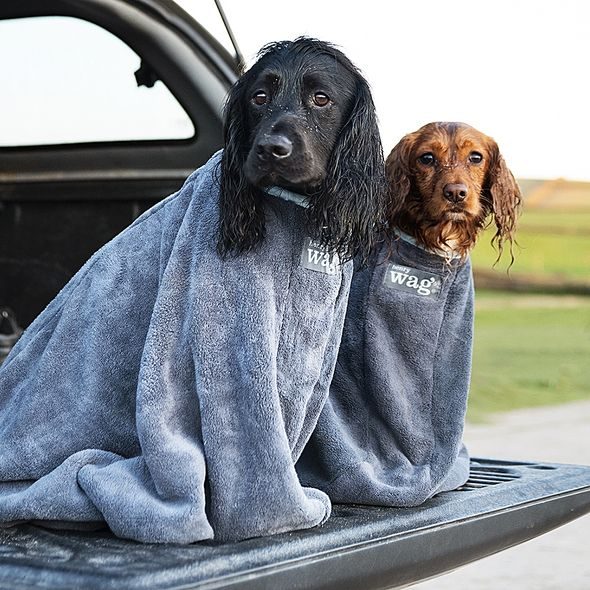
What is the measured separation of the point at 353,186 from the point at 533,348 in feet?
35.0

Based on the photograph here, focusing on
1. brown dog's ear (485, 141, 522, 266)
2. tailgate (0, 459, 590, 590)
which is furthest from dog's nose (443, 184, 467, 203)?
tailgate (0, 459, 590, 590)

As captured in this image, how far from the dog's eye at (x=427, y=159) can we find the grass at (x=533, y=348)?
8240 mm

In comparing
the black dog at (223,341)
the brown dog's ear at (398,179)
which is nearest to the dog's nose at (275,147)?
the black dog at (223,341)

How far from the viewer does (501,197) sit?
8.54 feet

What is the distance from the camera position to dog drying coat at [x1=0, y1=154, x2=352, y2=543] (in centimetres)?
211

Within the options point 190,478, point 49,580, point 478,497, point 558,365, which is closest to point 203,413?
point 190,478

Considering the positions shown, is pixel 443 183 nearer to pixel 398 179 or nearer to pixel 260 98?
pixel 398 179

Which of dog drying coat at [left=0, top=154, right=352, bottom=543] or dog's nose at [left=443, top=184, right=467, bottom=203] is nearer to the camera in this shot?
dog drying coat at [left=0, top=154, right=352, bottom=543]

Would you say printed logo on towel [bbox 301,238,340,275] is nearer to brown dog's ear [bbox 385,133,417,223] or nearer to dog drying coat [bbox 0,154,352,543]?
dog drying coat [bbox 0,154,352,543]

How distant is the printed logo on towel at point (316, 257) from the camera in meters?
2.22

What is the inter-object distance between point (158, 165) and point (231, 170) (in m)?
1.53

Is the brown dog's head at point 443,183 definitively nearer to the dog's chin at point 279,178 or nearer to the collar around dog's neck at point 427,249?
the collar around dog's neck at point 427,249

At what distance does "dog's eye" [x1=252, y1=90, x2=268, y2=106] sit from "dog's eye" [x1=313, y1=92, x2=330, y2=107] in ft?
0.30

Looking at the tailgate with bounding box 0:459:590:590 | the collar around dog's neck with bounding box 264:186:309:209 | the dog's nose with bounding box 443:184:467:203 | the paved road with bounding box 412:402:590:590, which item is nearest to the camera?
the tailgate with bounding box 0:459:590:590
